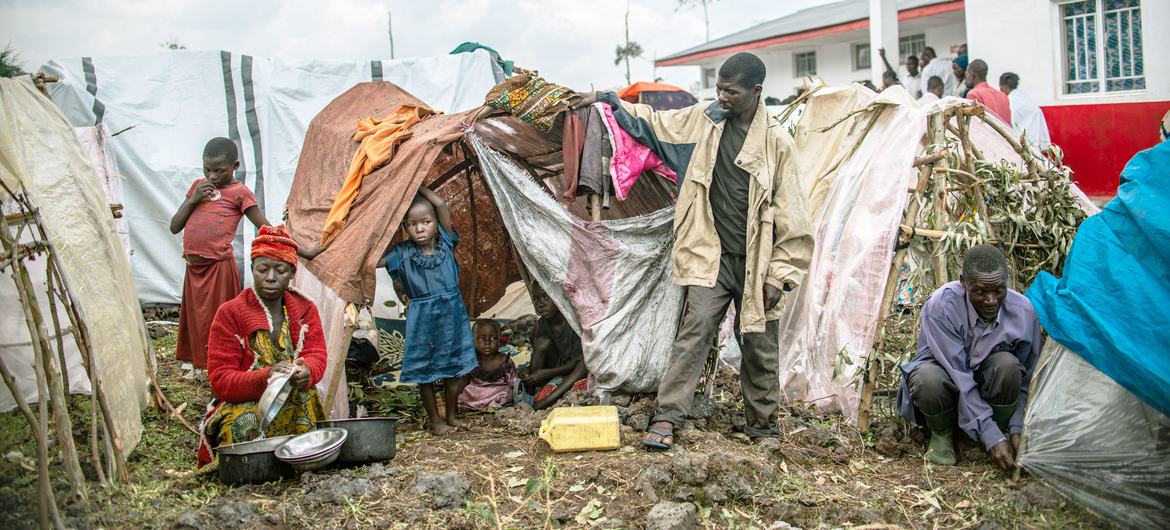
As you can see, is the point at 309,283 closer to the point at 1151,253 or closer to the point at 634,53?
the point at 1151,253

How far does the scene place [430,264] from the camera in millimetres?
4547

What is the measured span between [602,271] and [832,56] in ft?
58.9

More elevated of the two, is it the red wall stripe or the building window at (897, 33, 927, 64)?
the building window at (897, 33, 927, 64)

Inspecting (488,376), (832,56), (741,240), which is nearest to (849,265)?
(741,240)

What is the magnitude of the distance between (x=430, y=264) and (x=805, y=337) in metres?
2.00

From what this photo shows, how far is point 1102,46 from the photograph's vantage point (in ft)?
33.6

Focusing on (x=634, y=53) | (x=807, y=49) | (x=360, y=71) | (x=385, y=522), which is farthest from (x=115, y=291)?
(x=634, y=53)

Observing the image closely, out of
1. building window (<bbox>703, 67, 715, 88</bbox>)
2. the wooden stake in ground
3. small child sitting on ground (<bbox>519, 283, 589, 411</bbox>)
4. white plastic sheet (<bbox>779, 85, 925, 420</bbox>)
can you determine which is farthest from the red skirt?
building window (<bbox>703, 67, 715, 88</bbox>)

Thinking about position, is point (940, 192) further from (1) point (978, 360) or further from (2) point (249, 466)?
(2) point (249, 466)

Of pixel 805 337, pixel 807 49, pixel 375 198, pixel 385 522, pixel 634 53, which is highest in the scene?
pixel 634 53

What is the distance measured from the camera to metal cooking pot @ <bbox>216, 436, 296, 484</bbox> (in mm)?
3598

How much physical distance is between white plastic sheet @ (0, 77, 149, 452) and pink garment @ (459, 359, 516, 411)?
162 centimetres

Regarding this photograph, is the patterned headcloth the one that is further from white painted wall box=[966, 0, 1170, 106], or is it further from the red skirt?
white painted wall box=[966, 0, 1170, 106]

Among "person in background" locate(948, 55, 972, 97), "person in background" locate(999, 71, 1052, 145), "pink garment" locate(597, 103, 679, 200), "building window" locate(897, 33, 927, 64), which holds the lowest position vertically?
"pink garment" locate(597, 103, 679, 200)
